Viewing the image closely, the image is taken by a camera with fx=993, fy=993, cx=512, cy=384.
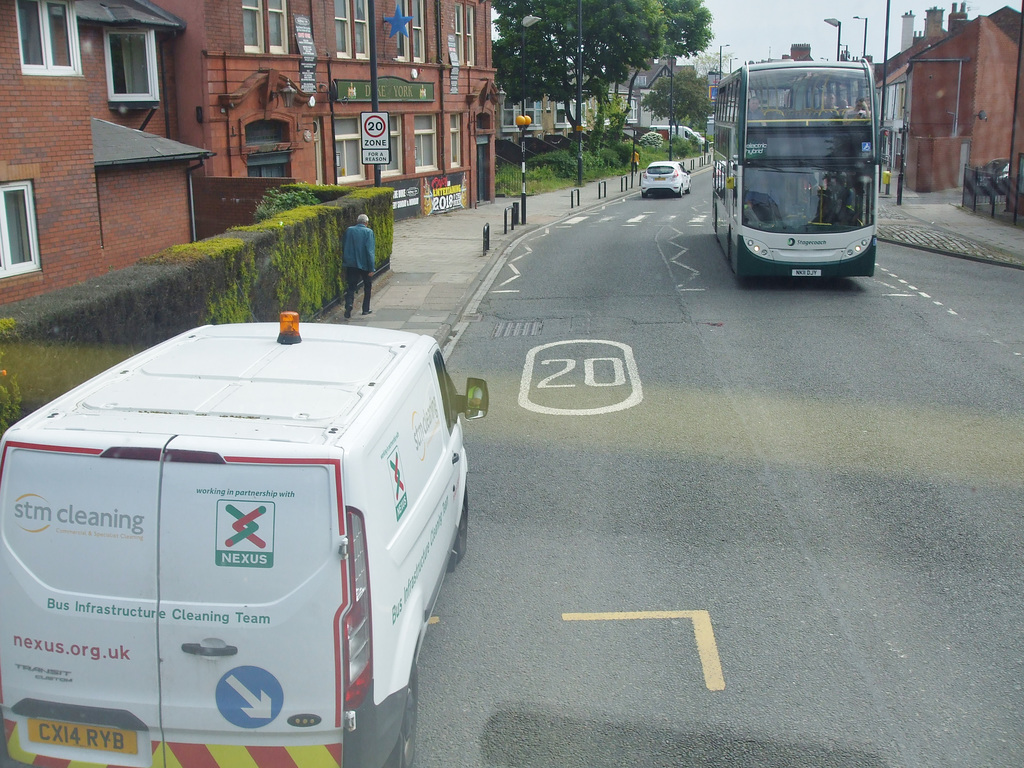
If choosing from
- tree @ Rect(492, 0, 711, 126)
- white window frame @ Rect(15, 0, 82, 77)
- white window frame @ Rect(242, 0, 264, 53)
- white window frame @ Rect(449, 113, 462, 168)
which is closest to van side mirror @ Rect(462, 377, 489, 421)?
white window frame @ Rect(15, 0, 82, 77)

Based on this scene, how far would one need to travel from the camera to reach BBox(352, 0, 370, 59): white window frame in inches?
1218

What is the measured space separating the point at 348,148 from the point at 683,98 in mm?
73963

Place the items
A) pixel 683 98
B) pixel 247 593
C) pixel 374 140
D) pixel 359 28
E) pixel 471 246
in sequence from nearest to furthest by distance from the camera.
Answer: pixel 247 593
pixel 374 140
pixel 471 246
pixel 359 28
pixel 683 98

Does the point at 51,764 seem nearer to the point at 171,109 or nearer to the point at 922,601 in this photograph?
the point at 922,601

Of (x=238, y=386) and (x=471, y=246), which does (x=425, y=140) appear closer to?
(x=471, y=246)

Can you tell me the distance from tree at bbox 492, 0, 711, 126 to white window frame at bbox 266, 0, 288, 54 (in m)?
38.8

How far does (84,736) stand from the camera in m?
4.38

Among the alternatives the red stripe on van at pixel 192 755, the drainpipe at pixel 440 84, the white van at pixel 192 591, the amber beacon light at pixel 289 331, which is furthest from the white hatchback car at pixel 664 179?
the red stripe on van at pixel 192 755

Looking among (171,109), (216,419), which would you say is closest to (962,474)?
(216,419)

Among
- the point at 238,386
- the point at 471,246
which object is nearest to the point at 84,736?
the point at 238,386

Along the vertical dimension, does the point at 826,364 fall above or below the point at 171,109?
below

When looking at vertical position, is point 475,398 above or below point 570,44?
below

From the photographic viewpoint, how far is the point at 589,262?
24.9m

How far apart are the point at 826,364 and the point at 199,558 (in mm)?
11251
